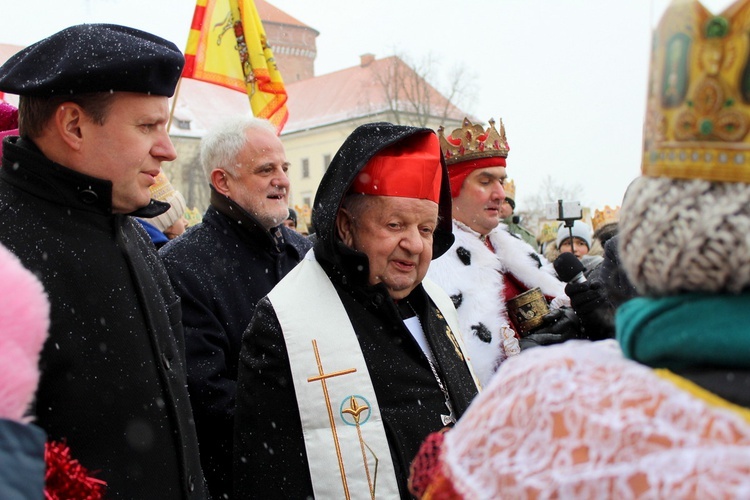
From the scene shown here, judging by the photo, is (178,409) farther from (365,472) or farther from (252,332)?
(365,472)

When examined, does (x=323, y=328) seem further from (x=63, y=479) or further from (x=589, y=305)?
(x=589, y=305)

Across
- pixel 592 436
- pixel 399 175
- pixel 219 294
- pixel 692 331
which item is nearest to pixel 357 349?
pixel 399 175

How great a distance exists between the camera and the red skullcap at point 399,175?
2.89 meters

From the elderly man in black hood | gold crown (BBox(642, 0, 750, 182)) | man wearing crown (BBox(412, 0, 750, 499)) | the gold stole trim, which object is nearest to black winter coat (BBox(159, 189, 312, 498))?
the elderly man in black hood

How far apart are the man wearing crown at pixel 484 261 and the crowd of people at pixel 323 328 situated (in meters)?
0.02

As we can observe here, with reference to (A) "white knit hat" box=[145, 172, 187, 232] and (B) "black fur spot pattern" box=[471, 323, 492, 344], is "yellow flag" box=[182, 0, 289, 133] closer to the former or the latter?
(A) "white knit hat" box=[145, 172, 187, 232]

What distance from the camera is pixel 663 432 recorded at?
1132 mm

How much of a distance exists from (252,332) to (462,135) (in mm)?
2158

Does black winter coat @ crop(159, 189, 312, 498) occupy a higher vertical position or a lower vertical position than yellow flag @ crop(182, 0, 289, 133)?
lower

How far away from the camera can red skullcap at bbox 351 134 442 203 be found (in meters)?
2.89

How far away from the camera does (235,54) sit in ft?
20.6

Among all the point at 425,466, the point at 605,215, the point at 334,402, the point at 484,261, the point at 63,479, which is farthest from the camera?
the point at 605,215

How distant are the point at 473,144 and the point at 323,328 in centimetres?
209

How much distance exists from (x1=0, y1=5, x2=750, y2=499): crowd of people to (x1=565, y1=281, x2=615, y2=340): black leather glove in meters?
0.02
